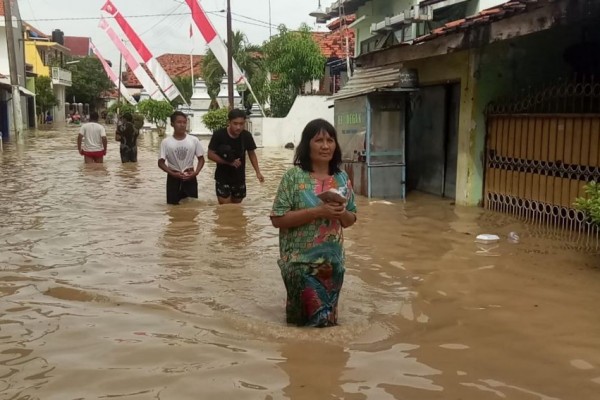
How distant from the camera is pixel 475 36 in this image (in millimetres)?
8250

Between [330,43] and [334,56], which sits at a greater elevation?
[330,43]

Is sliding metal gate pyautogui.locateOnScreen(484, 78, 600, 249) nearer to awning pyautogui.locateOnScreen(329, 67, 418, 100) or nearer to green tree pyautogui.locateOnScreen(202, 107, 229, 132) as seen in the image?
awning pyautogui.locateOnScreen(329, 67, 418, 100)

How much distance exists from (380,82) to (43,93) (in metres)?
44.7

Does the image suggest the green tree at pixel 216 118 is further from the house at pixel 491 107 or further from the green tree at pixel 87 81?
the green tree at pixel 87 81

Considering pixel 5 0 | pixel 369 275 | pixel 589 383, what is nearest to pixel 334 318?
pixel 589 383

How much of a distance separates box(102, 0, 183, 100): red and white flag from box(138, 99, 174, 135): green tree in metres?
3.29

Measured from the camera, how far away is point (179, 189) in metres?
9.20

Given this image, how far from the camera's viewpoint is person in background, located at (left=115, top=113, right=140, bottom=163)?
1622 cm

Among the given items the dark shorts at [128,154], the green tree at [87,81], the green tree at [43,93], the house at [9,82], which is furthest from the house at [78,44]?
the dark shorts at [128,154]

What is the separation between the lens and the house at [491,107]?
757 centimetres

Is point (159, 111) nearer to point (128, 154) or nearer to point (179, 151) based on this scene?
point (128, 154)

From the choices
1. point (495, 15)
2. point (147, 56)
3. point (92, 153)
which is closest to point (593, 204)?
point (495, 15)

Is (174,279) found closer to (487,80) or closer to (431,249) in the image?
(431,249)

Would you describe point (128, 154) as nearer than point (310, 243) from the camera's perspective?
No
